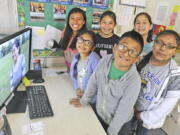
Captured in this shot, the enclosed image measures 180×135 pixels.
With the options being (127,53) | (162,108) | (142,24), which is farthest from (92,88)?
(142,24)

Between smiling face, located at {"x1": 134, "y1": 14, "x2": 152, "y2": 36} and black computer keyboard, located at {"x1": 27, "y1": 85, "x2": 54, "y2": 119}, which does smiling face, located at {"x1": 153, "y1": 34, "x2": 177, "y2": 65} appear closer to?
smiling face, located at {"x1": 134, "y1": 14, "x2": 152, "y2": 36}

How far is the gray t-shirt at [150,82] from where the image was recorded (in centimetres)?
113

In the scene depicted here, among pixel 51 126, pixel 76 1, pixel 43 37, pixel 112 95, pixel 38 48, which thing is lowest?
pixel 51 126

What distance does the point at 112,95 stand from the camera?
1.07m

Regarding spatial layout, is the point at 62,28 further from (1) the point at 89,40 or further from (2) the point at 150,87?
(2) the point at 150,87

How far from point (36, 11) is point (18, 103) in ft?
2.91

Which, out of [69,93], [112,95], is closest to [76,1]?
[69,93]

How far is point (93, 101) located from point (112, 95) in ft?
0.73

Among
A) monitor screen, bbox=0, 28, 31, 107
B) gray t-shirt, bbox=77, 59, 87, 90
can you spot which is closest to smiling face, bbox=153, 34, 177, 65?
gray t-shirt, bbox=77, 59, 87, 90

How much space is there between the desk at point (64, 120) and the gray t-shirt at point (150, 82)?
1.30 feet

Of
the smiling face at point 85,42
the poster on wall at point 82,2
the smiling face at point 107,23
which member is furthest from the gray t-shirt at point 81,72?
the poster on wall at point 82,2

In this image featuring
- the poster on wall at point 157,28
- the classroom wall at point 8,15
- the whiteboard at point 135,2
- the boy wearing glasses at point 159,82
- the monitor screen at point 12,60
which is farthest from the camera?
the poster on wall at point 157,28

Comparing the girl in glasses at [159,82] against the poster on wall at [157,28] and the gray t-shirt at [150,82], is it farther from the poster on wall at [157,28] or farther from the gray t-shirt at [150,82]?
the poster on wall at [157,28]

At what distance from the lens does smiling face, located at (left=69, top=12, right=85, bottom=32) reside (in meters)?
1.48
